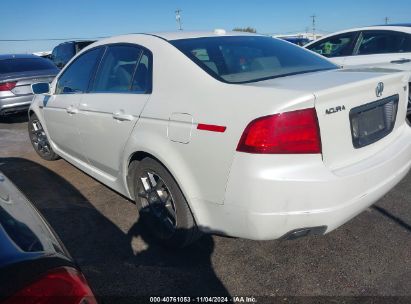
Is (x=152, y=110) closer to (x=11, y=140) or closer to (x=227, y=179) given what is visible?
(x=227, y=179)

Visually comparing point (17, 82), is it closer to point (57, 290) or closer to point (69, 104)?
point (69, 104)

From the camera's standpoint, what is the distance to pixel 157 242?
2.94 metres

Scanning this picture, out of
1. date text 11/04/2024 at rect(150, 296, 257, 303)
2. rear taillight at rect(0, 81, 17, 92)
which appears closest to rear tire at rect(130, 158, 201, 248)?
date text 11/04/2024 at rect(150, 296, 257, 303)

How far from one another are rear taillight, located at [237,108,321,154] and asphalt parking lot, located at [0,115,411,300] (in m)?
0.94

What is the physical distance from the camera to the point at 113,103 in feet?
9.98

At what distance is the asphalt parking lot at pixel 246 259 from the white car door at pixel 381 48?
2.80 meters

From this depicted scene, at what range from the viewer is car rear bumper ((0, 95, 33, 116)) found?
7438mm

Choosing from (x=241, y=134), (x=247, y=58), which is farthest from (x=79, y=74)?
(x=241, y=134)

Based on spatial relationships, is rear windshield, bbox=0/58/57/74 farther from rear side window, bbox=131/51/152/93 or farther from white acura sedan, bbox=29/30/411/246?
rear side window, bbox=131/51/152/93

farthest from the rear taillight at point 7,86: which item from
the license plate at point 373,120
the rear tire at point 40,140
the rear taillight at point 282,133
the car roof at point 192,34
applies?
the license plate at point 373,120

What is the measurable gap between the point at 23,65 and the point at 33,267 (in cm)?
811

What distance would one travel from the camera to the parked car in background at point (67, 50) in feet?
45.2

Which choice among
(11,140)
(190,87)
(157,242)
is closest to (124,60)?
(190,87)

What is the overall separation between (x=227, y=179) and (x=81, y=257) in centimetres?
140
